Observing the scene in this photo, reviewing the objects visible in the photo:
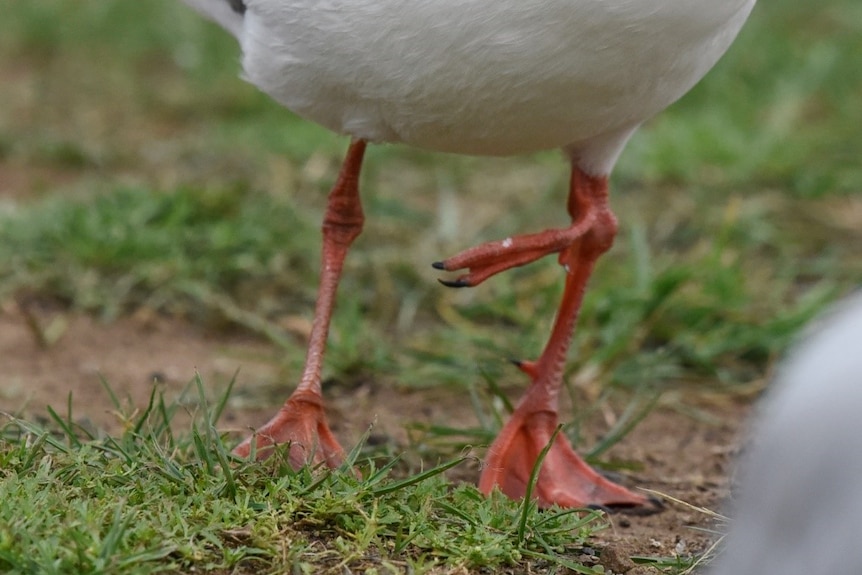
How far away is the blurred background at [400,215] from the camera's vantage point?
4.42 m

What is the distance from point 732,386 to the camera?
14.0 feet

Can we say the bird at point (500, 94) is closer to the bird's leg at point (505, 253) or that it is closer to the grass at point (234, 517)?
the bird's leg at point (505, 253)

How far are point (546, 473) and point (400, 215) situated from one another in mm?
2202

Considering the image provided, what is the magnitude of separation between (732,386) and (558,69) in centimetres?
202

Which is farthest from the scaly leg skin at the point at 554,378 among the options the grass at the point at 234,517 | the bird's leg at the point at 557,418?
the grass at the point at 234,517

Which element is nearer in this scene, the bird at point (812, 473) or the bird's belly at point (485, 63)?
the bird at point (812, 473)

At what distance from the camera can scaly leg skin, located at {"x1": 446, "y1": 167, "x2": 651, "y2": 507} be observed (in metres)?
3.15

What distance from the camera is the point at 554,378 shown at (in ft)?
11.3

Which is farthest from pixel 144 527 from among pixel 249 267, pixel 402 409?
pixel 249 267

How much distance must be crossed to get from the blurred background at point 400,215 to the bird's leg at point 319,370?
0.56 metres

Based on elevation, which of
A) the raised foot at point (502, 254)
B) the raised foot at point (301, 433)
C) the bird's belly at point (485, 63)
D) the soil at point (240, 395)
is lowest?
the soil at point (240, 395)

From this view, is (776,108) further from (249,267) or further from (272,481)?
(272,481)

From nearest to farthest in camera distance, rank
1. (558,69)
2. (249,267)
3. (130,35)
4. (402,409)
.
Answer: (558,69) < (402,409) < (249,267) < (130,35)

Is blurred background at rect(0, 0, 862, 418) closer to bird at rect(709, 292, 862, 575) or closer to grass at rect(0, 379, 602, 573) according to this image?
grass at rect(0, 379, 602, 573)
